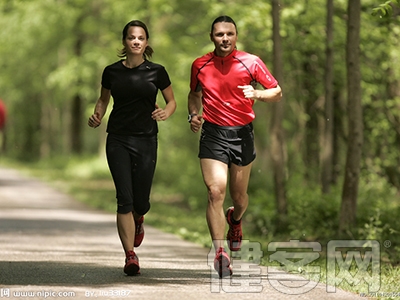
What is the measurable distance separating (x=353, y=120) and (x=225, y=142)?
4.11 meters

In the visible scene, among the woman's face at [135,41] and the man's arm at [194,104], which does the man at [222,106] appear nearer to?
the man's arm at [194,104]

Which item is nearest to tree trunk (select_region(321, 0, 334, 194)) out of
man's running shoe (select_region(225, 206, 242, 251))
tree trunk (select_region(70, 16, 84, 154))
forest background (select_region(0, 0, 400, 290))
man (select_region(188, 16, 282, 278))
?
forest background (select_region(0, 0, 400, 290))

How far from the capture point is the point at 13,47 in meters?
39.5

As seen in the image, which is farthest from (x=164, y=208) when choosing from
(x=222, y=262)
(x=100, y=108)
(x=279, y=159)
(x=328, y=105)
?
(x=222, y=262)

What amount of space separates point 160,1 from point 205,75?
13.0 meters

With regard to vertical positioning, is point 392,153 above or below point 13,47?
below

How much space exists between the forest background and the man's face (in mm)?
1492

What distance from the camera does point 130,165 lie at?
841 cm

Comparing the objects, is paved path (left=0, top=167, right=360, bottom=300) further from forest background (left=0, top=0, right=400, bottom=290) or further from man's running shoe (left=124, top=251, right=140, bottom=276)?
forest background (left=0, top=0, right=400, bottom=290)

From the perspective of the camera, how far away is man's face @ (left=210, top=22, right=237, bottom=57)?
8.27 m

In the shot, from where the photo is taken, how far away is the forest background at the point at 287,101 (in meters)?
13.1

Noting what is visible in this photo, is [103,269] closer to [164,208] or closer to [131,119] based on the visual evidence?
[131,119]

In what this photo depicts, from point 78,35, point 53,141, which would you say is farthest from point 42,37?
point 53,141

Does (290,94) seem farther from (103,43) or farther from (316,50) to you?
(103,43)
